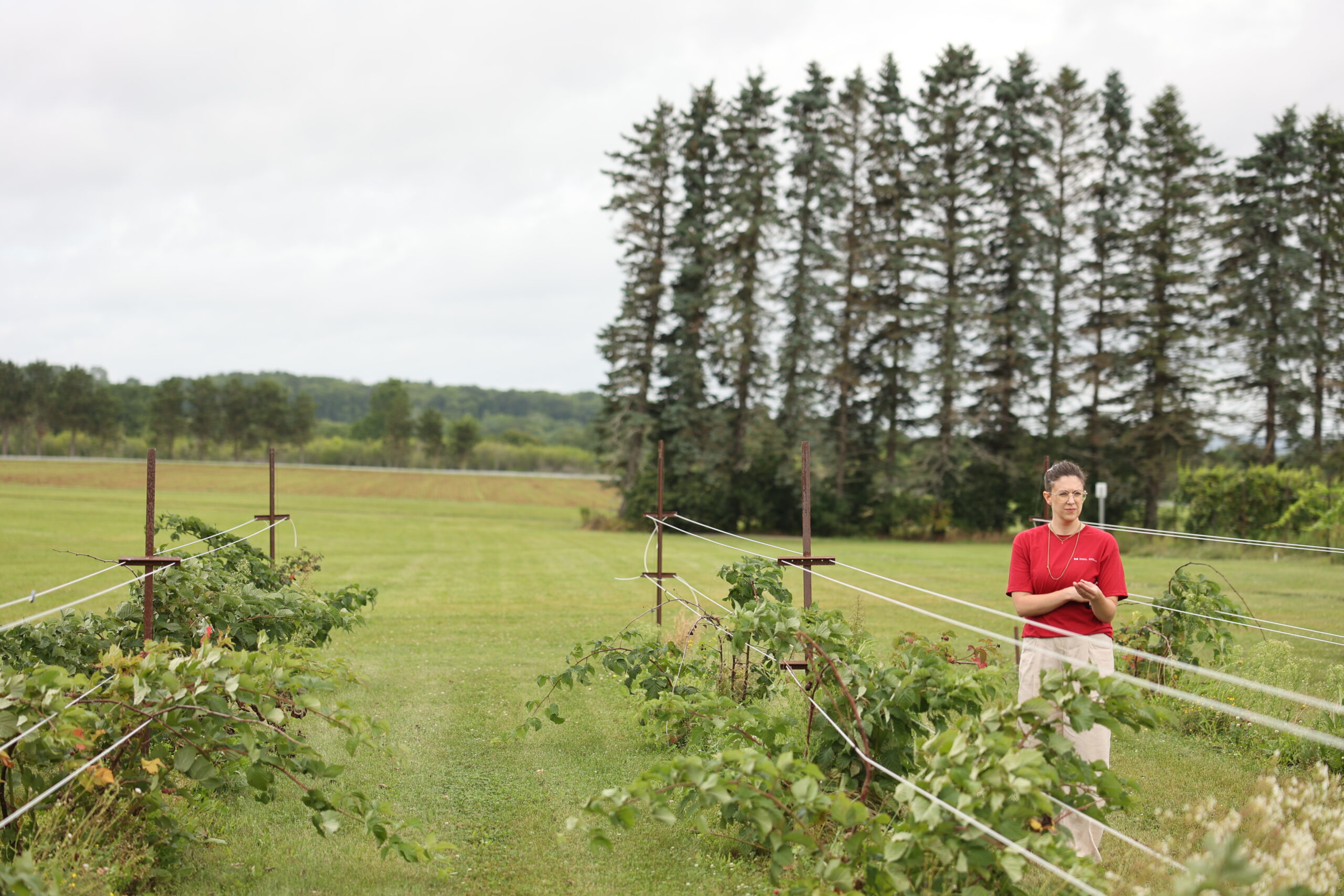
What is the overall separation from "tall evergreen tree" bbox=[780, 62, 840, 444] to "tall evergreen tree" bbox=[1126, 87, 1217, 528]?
11.1m

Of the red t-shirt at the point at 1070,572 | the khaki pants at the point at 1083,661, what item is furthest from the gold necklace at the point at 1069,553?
the khaki pants at the point at 1083,661

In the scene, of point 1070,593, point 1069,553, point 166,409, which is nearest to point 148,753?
point 1070,593

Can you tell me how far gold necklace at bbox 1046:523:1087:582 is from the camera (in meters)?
3.66

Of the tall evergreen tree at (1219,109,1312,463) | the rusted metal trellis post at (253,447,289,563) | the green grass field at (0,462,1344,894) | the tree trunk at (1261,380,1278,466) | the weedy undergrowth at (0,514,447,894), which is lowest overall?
the green grass field at (0,462,1344,894)

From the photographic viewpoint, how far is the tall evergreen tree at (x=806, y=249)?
3088 cm

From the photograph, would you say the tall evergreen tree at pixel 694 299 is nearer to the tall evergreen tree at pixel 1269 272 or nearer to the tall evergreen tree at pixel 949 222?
the tall evergreen tree at pixel 949 222

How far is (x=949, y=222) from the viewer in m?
31.2

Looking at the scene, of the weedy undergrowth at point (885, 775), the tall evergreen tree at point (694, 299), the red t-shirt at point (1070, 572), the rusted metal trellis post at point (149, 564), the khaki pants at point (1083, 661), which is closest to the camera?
the weedy undergrowth at point (885, 775)

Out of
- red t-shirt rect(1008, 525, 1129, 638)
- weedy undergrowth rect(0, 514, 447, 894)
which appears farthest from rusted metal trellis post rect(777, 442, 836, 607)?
weedy undergrowth rect(0, 514, 447, 894)

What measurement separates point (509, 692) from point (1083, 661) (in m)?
5.01

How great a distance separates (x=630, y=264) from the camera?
33.2 meters

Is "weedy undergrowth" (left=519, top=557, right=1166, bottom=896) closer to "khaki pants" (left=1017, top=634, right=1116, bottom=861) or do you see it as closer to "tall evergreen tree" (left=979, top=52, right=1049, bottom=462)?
"khaki pants" (left=1017, top=634, right=1116, bottom=861)

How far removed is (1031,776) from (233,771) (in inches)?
125

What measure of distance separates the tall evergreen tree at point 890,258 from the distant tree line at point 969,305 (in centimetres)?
A: 8
